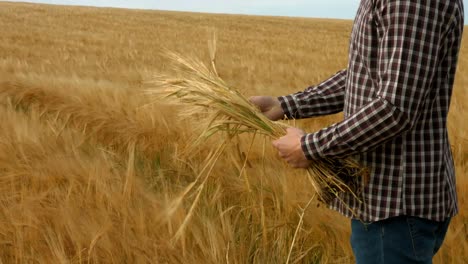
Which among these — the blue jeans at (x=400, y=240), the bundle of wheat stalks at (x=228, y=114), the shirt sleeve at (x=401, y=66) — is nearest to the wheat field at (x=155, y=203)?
the bundle of wheat stalks at (x=228, y=114)

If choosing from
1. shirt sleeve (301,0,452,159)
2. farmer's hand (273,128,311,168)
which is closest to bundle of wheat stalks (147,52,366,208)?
farmer's hand (273,128,311,168)

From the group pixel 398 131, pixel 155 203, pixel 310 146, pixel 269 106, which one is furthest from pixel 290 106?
pixel 155 203

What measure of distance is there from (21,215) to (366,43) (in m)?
1.08

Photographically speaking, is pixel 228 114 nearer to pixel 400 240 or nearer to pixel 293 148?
pixel 293 148

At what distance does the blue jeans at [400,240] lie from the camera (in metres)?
0.98

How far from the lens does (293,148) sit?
3.37ft

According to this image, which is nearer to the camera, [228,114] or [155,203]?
[228,114]

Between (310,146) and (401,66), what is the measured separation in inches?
8.9

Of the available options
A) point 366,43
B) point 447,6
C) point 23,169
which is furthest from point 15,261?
point 447,6

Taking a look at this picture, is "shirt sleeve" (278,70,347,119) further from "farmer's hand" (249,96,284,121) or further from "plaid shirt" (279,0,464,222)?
"plaid shirt" (279,0,464,222)

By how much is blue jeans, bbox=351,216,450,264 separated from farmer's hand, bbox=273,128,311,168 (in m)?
0.17

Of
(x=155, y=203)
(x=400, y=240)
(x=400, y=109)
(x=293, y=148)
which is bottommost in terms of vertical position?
(x=155, y=203)

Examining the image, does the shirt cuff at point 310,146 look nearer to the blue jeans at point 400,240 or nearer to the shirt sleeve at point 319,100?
the blue jeans at point 400,240

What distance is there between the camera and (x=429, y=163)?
97 cm
